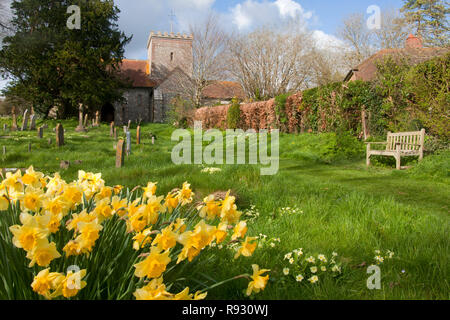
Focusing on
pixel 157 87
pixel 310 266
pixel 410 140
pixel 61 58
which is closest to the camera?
pixel 310 266

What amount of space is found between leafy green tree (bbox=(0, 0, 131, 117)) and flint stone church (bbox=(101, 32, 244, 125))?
7.33 meters

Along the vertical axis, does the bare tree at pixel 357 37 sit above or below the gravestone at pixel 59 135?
above

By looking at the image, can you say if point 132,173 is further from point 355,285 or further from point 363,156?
point 363,156

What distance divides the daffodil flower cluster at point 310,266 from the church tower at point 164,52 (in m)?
39.8

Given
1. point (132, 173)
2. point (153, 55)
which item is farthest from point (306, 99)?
point (153, 55)

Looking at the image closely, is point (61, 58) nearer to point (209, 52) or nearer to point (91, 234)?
point (209, 52)

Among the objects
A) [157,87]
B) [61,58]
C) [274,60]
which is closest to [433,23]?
[274,60]

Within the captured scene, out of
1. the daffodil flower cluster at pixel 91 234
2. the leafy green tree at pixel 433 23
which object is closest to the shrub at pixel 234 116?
the leafy green tree at pixel 433 23

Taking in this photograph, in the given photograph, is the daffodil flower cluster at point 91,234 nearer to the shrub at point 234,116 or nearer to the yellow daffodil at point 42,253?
the yellow daffodil at point 42,253

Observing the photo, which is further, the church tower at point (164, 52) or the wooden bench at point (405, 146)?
the church tower at point (164, 52)

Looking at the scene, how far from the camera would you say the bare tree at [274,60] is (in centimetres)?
3142

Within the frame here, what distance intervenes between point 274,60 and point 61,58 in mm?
19460

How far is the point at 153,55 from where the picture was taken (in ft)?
133

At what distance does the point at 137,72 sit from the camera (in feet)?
134
